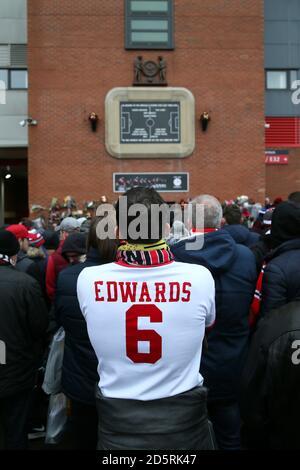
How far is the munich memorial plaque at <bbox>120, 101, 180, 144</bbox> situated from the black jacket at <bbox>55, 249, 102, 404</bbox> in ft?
43.4

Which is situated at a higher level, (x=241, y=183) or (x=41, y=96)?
Result: (x=41, y=96)

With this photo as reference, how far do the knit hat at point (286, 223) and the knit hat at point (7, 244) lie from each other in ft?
6.10

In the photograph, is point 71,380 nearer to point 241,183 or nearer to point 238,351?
point 238,351

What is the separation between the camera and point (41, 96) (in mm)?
15891

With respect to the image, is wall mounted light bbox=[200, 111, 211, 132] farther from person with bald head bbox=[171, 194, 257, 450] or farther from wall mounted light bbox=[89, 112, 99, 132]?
person with bald head bbox=[171, 194, 257, 450]

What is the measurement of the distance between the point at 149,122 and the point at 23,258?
12.0 meters

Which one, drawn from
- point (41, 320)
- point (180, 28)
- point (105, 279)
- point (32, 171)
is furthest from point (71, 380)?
point (180, 28)

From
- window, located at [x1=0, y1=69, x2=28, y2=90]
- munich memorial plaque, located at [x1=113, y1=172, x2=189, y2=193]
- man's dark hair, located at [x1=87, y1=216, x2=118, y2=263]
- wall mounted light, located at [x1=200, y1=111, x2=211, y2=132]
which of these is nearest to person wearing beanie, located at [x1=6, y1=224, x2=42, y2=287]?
man's dark hair, located at [x1=87, y1=216, x2=118, y2=263]

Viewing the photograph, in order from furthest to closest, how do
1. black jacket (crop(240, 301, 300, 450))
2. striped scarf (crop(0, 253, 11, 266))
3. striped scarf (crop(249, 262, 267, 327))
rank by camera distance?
striped scarf (crop(0, 253, 11, 266)), striped scarf (crop(249, 262, 267, 327)), black jacket (crop(240, 301, 300, 450))

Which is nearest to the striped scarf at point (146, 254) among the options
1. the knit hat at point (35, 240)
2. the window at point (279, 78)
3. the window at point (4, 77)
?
the knit hat at point (35, 240)

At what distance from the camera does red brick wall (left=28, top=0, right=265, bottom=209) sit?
15.8m

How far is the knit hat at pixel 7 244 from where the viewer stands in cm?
335

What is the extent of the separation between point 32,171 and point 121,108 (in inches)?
148

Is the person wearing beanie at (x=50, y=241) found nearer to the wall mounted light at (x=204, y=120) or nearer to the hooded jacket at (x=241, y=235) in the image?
the hooded jacket at (x=241, y=235)
